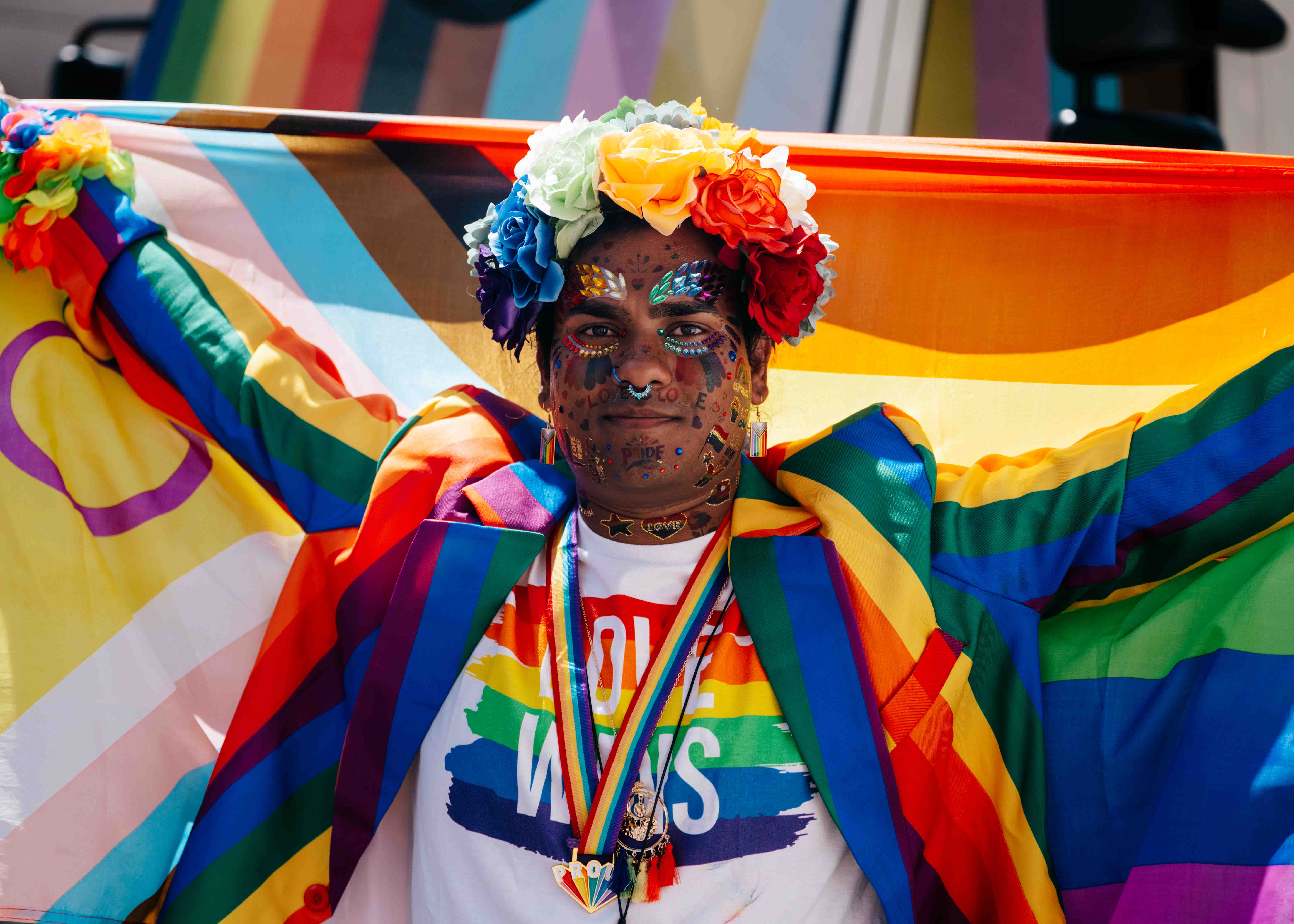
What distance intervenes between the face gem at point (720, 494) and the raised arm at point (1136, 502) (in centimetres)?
38

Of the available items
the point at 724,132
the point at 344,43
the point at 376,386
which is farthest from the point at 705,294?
the point at 344,43

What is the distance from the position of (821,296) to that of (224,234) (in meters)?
1.46

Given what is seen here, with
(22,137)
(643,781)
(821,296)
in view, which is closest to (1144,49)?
(821,296)

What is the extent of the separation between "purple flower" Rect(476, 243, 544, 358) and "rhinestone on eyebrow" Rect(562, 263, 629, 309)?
91 mm

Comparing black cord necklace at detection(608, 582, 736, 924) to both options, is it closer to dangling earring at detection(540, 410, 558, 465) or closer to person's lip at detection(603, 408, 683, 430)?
person's lip at detection(603, 408, 683, 430)

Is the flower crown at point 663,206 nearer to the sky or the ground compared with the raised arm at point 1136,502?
nearer to the sky

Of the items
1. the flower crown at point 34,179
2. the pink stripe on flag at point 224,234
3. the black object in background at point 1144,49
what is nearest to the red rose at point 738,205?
the pink stripe on flag at point 224,234

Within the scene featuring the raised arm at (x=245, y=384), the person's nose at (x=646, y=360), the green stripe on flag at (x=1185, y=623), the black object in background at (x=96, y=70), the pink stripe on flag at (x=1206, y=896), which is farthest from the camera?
the black object in background at (x=96, y=70)

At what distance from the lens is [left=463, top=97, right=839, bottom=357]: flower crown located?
6.16 feet

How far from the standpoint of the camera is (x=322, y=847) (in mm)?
2027

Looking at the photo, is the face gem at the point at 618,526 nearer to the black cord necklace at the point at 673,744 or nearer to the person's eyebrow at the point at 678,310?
the black cord necklace at the point at 673,744

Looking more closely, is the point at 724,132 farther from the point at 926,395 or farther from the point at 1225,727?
the point at 1225,727

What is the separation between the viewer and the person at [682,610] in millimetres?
1731

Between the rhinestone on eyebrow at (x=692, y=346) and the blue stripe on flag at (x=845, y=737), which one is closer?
the blue stripe on flag at (x=845, y=737)
